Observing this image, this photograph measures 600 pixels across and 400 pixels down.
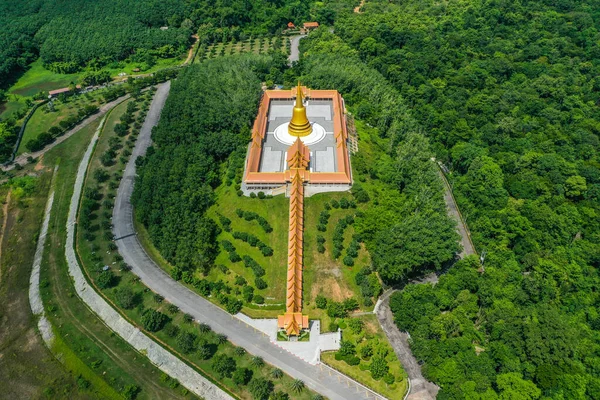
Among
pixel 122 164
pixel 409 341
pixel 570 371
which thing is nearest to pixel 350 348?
pixel 409 341

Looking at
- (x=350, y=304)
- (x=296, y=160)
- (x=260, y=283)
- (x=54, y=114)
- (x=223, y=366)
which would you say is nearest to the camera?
(x=223, y=366)

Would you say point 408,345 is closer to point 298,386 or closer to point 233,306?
point 298,386

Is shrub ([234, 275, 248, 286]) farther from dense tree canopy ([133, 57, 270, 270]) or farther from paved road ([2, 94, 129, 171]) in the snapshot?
paved road ([2, 94, 129, 171])

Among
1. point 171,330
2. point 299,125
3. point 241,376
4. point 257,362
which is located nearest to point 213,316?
point 171,330

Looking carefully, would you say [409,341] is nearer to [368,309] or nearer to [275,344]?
[368,309]

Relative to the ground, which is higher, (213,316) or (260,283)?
(260,283)

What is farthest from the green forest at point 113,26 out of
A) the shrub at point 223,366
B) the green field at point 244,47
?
the shrub at point 223,366
